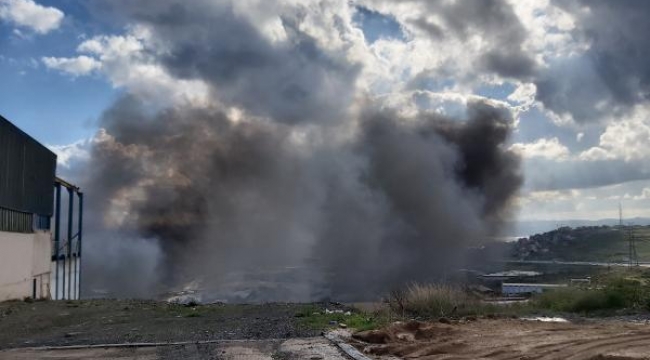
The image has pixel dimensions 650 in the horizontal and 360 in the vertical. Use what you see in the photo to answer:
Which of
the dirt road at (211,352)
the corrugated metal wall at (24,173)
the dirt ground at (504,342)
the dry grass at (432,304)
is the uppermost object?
the corrugated metal wall at (24,173)

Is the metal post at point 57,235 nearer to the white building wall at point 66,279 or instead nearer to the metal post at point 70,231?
the white building wall at point 66,279

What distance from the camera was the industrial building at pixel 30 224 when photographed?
102 feet

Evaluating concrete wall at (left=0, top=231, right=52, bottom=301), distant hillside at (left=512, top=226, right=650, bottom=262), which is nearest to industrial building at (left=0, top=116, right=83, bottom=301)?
concrete wall at (left=0, top=231, right=52, bottom=301)

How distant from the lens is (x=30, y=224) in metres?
36.2

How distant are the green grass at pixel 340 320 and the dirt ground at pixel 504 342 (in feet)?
4.69

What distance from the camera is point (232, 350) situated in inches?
499

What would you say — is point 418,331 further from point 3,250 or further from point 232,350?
point 3,250

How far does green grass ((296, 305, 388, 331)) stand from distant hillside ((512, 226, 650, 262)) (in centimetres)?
7348

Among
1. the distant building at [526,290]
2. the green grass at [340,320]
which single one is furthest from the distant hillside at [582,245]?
the green grass at [340,320]

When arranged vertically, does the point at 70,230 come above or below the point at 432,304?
above

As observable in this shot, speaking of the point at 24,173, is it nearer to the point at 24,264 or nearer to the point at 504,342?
the point at 24,264

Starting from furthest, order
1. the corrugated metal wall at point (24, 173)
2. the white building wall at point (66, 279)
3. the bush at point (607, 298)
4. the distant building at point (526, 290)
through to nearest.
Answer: the white building wall at point (66, 279) → the distant building at point (526, 290) → the corrugated metal wall at point (24, 173) → the bush at point (607, 298)

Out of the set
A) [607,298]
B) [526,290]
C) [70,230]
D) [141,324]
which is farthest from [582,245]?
[141,324]

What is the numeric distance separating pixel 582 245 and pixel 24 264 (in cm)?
9879
